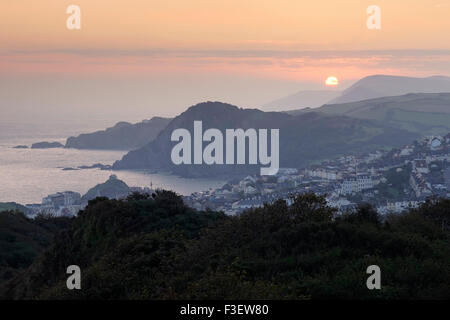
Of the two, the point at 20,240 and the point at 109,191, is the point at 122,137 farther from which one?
the point at 20,240

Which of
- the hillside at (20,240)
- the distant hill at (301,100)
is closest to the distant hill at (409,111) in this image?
the distant hill at (301,100)

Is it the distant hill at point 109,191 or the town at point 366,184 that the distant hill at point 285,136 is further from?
the distant hill at point 109,191

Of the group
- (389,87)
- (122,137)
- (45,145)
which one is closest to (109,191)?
(45,145)

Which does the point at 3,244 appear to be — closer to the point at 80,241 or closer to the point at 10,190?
the point at 80,241

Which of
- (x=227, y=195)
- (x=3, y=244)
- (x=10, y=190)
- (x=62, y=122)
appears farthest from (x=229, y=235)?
(x=62, y=122)

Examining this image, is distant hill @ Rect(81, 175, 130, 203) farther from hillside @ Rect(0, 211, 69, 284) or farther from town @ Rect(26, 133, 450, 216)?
hillside @ Rect(0, 211, 69, 284)

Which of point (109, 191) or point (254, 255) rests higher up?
point (254, 255)
